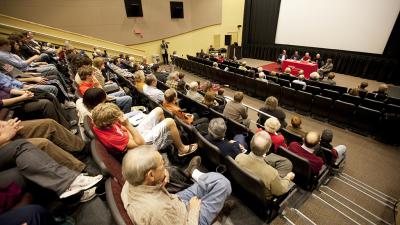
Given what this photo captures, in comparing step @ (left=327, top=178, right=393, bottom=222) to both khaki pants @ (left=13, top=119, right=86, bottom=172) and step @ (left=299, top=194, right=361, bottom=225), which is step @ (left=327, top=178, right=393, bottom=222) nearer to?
step @ (left=299, top=194, right=361, bottom=225)

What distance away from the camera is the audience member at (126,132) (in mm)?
1852

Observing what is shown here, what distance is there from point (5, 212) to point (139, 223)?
93 centimetres

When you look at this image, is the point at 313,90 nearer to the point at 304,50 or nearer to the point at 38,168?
the point at 38,168

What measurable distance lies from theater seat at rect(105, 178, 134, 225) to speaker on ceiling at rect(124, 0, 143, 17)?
33.5 ft

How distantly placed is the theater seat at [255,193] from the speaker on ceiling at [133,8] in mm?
10015

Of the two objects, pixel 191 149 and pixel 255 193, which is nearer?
pixel 255 193

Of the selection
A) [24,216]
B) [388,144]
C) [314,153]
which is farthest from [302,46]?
[24,216]

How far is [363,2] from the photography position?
8.00 metres

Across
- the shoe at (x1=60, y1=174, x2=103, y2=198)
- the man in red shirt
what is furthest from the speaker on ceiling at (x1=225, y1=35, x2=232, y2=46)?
the shoe at (x1=60, y1=174, x2=103, y2=198)

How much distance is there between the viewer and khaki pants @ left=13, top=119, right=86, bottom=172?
178 centimetres

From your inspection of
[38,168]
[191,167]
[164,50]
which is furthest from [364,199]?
[164,50]

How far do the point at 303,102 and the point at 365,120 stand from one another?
1285mm

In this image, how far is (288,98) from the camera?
5.29m

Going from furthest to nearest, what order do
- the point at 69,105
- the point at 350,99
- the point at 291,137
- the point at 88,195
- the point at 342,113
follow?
the point at 350,99 < the point at 342,113 < the point at 69,105 < the point at 291,137 < the point at 88,195
